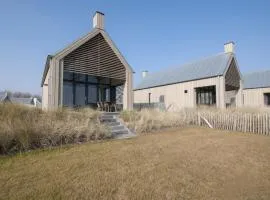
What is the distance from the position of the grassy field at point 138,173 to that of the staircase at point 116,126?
8.74 ft

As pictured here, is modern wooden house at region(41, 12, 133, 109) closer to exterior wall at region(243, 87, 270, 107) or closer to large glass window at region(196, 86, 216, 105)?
large glass window at region(196, 86, 216, 105)

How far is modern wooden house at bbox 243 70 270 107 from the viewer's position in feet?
80.7

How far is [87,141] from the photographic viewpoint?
26.1ft

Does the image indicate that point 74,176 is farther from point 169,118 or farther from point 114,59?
point 114,59

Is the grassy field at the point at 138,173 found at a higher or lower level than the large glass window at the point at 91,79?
lower

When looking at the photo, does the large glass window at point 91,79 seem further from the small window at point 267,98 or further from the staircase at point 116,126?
the small window at point 267,98

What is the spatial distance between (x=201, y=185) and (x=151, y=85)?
23.0 m

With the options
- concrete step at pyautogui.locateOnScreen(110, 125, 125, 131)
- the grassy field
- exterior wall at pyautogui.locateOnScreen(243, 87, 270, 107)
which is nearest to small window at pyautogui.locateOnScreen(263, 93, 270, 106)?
exterior wall at pyautogui.locateOnScreen(243, 87, 270, 107)

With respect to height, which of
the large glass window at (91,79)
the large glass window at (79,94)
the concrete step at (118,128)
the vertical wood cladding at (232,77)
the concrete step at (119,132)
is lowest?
the concrete step at (119,132)

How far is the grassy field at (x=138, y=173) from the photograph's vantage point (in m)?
3.49

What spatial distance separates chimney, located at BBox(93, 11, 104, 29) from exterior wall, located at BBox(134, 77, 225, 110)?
1180 cm

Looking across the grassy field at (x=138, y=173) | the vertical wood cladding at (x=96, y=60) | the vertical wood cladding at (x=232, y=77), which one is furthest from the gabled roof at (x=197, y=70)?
the grassy field at (x=138, y=173)

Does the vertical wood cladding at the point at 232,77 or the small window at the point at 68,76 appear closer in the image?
the small window at the point at 68,76

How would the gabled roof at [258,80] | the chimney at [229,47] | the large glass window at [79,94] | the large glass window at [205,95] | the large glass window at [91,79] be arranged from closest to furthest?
the large glass window at [79,94], the large glass window at [91,79], the chimney at [229,47], the large glass window at [205,95], the gabled roof at [258,80]
